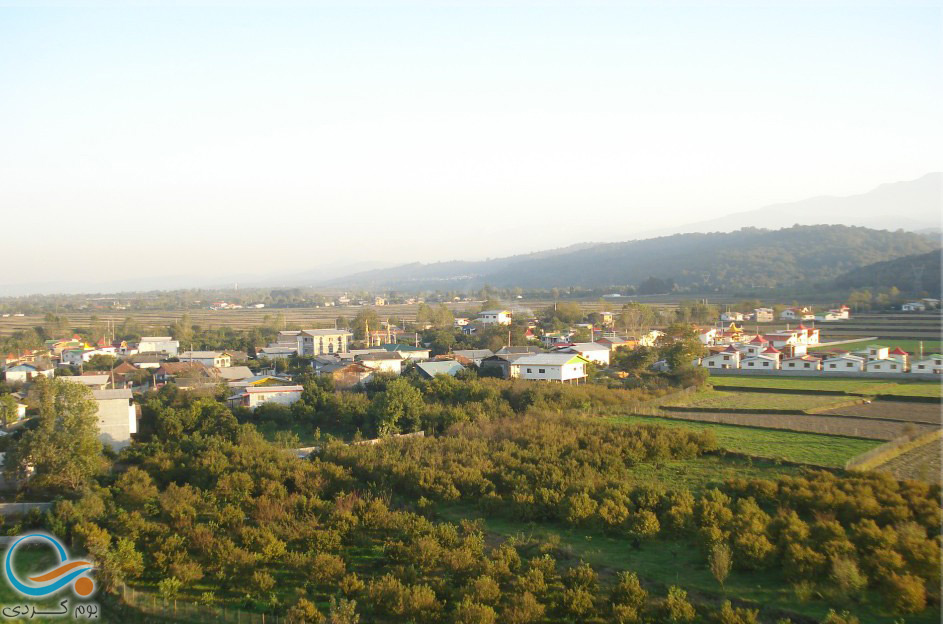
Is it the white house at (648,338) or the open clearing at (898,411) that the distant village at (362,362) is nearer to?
the white house at (648,338)

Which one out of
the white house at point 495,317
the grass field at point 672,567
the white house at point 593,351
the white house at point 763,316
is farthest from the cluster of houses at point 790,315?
the grass field at point 672,567

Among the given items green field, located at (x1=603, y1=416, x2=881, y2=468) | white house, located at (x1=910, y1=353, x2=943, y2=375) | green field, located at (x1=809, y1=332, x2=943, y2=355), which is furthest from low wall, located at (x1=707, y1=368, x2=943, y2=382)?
green field, located at (x1=603, y1=416, x2=881, y2=468)

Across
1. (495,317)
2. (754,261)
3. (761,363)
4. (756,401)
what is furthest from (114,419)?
(754,261)

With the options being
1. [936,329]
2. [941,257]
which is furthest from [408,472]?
[941,257]

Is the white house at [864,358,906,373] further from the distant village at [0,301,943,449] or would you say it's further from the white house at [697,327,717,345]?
the white house at [697,327,717,345]

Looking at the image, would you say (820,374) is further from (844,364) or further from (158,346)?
(158,346)

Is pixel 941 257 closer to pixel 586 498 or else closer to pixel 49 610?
pixel 586 498
